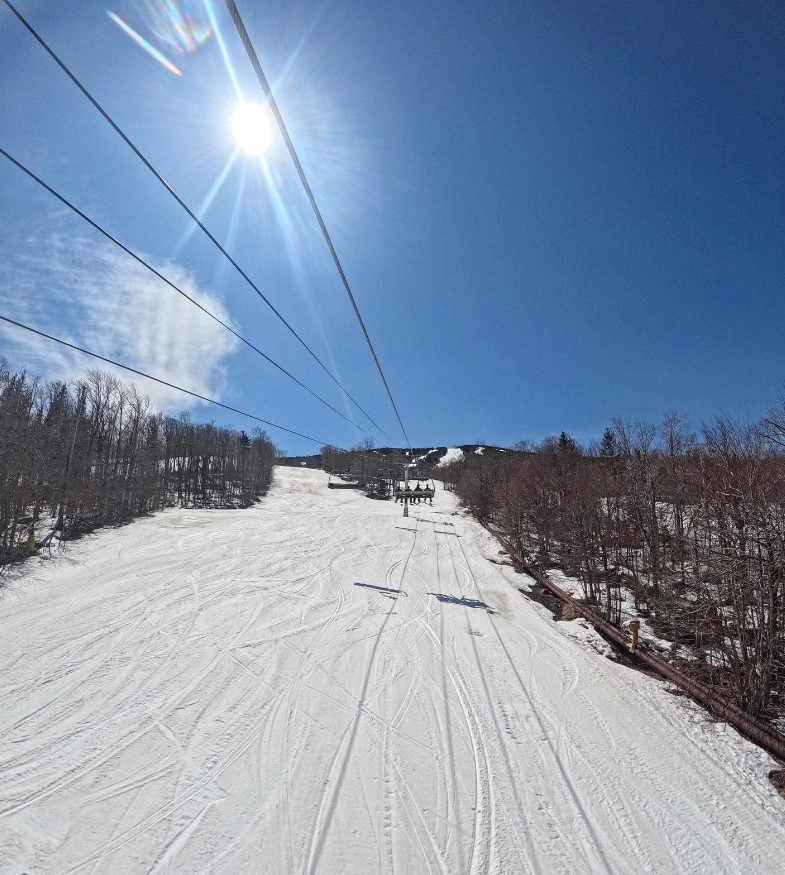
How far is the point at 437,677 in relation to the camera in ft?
22.8

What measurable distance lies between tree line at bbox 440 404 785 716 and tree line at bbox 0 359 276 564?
74.9ft

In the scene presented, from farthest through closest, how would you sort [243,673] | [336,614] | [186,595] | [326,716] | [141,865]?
[186,595] → [336,614] → [243,673] → [326,716] → [141,865]

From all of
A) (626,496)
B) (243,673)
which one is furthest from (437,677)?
(626,496)

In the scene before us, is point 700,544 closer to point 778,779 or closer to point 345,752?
point 778,779

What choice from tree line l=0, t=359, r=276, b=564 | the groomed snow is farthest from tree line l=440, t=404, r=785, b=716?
the groomed snow

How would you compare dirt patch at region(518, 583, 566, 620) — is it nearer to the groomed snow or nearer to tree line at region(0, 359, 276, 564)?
tree line at region(0, 359, 276, 564)

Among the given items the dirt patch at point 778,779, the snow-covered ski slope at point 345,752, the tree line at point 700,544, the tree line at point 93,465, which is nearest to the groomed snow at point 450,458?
the tree line at point 93,465

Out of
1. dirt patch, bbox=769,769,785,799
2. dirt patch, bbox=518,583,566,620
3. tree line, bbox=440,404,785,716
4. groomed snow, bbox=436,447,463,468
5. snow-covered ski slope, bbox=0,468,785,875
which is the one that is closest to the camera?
snow-covered ski slope, bbox=0,468,785,875

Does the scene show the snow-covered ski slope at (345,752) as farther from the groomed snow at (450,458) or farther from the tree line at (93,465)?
the groomed snow at (450,458)

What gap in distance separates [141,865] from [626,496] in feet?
58.6

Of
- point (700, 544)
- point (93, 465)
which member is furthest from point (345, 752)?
point (93, 465)

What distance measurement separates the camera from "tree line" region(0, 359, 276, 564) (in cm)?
1886

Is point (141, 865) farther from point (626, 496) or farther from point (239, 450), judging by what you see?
point (239, 450)

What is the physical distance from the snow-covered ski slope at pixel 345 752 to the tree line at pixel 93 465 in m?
11.9
